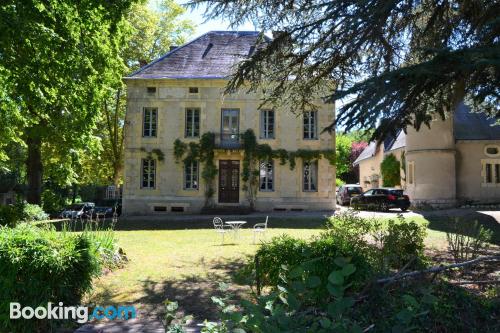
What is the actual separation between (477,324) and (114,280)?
6.51 metres

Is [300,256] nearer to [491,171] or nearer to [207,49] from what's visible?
[207,49]

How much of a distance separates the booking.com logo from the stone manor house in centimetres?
1891

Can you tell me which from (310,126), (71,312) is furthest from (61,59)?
(310,126)

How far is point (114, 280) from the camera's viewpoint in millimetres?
7934

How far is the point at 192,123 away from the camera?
2550cm

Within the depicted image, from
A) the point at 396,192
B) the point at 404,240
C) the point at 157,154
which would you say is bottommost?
the point at 404,240

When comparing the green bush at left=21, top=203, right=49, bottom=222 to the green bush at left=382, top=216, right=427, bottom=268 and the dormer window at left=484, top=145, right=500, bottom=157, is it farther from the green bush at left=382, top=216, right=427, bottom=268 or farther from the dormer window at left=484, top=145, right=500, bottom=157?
the dormer window at left=484, top=145, right=500, bottom=157

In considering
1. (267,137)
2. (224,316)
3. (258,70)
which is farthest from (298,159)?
(224,316)

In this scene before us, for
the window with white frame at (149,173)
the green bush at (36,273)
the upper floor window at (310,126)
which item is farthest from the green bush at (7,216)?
the upper floor window at (310,126)

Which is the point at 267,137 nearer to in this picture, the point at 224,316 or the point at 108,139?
the point at 108,139

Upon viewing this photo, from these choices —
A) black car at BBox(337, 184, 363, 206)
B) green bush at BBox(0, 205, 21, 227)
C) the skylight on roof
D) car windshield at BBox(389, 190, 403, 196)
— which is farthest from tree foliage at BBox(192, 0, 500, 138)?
black car at BBox(337, 184, 363, 206)

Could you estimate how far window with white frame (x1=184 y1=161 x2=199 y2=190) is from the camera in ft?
82.9

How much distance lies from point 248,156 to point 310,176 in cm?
390

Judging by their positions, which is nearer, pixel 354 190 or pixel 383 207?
pixel 383 207
